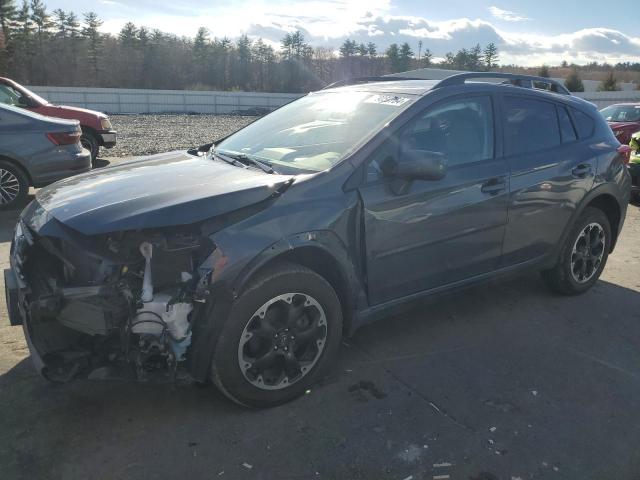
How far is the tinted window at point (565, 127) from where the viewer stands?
456 centimetres

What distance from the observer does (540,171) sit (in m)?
4.21

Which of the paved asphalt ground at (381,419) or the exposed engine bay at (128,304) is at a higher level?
the exposed engine bay at (128,304)

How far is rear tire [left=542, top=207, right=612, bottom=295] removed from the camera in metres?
4.73

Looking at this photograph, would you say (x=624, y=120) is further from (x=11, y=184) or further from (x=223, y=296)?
(x=223, y=296)

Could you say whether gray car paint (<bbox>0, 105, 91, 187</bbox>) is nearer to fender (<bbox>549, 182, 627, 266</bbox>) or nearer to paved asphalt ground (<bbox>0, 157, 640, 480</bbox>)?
paved asphalt ground (<bbox>0, 157, 640, 480</bbox>)

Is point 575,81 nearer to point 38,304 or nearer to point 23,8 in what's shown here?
point 38,304

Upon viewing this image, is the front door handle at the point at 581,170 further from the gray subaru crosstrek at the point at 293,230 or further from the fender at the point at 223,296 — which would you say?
the fender at the point at 223,296

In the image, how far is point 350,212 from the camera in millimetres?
3189

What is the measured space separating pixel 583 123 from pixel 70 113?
10351mm

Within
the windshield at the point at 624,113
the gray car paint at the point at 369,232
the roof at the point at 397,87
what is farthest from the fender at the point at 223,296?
the windshield at the point at 624,113

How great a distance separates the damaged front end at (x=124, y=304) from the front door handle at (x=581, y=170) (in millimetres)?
3188

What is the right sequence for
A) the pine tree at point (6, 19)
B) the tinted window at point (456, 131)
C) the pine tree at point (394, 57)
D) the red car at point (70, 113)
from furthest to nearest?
the pine tree at point (394, 57)
the pine tree at point (6, 19)
the red car at point (70, 113)
the tinted window at point (456, 131)

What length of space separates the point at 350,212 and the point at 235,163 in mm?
930

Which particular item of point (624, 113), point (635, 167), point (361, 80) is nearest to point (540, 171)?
point (361, 80)
